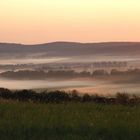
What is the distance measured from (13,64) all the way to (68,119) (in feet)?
108

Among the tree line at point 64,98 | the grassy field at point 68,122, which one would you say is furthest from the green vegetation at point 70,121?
the tree line at point 64,98

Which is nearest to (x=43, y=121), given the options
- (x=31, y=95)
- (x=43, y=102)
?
(x=43, y=102)

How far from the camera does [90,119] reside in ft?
51.8

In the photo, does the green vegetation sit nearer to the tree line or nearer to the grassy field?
the grassy field

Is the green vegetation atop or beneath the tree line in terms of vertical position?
beneath

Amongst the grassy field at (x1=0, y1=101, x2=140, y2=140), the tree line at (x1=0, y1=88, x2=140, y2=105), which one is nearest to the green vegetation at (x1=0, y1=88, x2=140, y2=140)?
the grassy field at (x1=0, y1=101, x2=140, y2=140)

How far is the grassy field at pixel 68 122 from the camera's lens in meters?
14.4

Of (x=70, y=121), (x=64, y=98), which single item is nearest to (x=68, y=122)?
(x=70, y=121)

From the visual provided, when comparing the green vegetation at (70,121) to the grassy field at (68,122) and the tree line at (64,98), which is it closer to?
the grassy field at (68,122)

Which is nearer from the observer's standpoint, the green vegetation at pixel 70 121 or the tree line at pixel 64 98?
the green vegetation at pixel 70 121

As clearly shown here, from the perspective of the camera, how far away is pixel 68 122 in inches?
603

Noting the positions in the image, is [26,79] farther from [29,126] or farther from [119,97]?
[29,126]

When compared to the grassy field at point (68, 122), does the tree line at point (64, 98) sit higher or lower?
higher

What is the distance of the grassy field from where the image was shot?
566 inches
